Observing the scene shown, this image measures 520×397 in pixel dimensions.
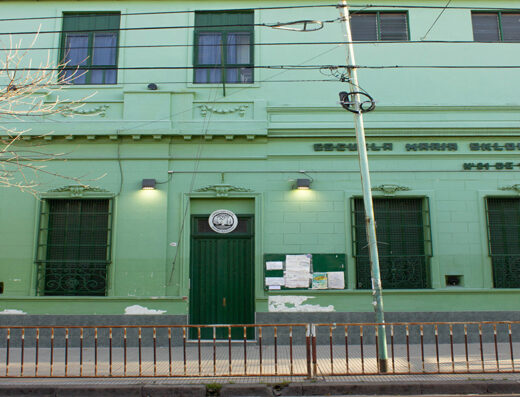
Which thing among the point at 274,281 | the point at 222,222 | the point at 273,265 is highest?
the point at 222,222

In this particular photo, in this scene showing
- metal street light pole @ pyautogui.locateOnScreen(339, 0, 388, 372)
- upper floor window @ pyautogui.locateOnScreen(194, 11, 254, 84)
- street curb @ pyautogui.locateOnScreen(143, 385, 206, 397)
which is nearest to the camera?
street curb @ pyautogui.locateOnScreen(143, 385, 206, 397)

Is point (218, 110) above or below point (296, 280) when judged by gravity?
above

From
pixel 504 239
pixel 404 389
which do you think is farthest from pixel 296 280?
pixel 504 239

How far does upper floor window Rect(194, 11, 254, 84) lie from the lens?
11828mm

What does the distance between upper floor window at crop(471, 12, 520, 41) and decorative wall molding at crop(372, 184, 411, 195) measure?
4.72 m

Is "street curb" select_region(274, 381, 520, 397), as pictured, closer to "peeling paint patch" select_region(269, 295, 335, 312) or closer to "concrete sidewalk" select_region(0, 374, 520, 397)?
"concrete sidewalk" select_region(0, 374, 520, 397)

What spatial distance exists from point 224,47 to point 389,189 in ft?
18.8

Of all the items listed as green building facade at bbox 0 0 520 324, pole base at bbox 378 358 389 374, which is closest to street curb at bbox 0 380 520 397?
pole base at bbox 378 358 389 374

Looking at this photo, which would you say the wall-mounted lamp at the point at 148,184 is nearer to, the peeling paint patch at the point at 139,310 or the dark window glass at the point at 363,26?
the peeling paint patch at the point at 139,310

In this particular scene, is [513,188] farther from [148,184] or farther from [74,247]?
[74,247]

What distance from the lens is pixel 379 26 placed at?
39.4ft

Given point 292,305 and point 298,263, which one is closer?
point 292,305

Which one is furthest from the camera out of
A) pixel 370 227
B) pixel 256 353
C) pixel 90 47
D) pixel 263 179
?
pixel 90 47

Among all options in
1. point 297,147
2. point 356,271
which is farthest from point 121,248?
point 356,271
